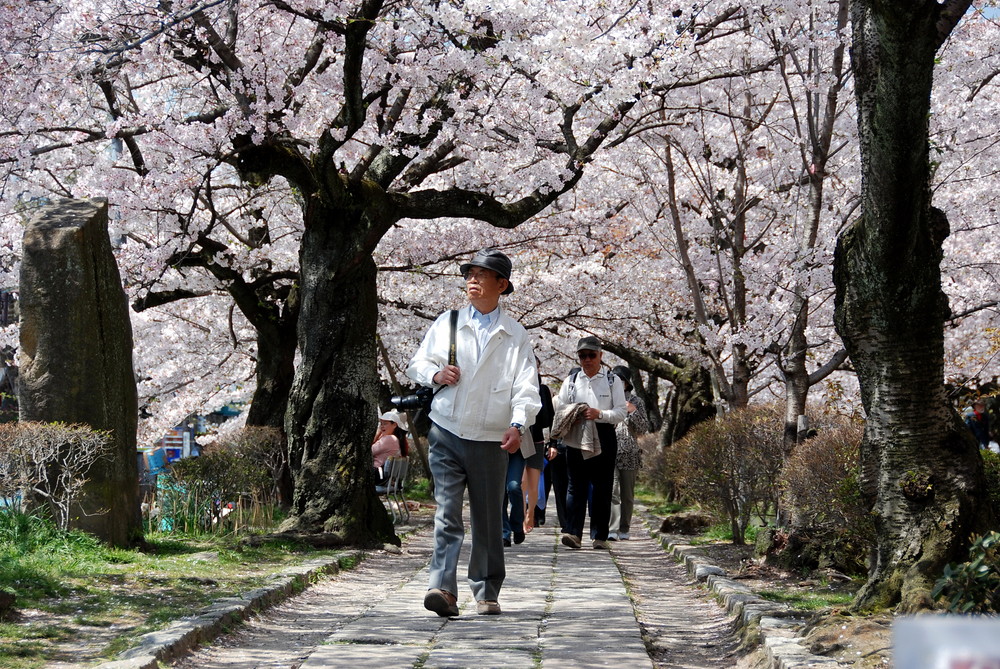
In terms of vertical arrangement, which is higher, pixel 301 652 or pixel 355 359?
pixel 355 359

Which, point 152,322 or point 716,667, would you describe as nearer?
point 716,667

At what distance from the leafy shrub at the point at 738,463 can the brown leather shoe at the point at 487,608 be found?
12.5 ft

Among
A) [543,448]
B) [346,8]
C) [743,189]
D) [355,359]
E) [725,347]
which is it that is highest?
[346,8]

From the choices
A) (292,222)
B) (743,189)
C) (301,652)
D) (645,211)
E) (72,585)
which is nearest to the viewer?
(301,652)

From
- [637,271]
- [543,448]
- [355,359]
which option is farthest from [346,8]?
[637,271]

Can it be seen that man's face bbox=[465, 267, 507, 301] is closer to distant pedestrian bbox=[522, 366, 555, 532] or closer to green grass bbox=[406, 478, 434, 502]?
distant pedestrian bbox=[522, 366, 555, 532]

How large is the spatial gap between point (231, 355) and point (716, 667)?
15.6 meters

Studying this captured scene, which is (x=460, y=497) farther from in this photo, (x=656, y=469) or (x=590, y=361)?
(x=656, y=469)

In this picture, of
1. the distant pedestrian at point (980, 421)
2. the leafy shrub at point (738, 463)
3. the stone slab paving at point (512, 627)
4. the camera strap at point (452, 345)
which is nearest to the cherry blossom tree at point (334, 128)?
the stone slab paving at point (512, 627)

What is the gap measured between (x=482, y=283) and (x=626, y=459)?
6087mm

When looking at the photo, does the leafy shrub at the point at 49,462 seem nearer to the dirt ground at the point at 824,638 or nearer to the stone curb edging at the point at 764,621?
the dirt ground at the point at 824,638

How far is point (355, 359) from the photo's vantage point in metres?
10.9

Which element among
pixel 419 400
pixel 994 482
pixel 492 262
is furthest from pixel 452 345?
pixel 994 482

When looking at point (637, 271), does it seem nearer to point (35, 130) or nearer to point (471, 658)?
point (35, 130)
